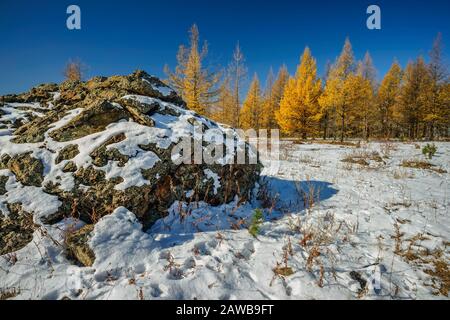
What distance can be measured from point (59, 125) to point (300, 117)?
72.4ft

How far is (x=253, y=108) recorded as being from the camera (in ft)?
103

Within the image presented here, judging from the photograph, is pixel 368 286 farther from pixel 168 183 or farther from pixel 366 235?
pixel 168 183

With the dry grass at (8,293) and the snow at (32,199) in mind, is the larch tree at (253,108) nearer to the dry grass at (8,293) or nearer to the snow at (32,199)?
the snow at (32,199)

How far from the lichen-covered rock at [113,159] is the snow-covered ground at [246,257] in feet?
0.84

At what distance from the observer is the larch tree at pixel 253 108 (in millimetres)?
31359

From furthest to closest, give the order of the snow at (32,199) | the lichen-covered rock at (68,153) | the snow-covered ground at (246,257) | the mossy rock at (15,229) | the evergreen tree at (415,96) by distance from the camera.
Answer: the evergreen tree at (415,96) < the lichen-covered rock at (68,153) < the snow at (32,199) < the mossy rock at (15,229) < the snow-covered ground at (246,257)

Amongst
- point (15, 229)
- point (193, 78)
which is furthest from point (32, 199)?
point (193, 78)

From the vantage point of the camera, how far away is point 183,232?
3.31 m

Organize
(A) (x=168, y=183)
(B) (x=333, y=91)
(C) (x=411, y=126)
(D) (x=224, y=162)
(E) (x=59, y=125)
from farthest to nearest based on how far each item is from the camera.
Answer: (C) (x=411, y=126), (B) (x=333, y=91), (D) (x=224, y=162), (E) (x=59, y=125), (A) (x=168, y=183)

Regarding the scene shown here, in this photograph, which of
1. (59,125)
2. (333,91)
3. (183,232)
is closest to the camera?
(183,232)

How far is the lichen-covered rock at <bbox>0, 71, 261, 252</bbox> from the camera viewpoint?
3221 mm

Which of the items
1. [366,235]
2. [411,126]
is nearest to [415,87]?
[411,126]

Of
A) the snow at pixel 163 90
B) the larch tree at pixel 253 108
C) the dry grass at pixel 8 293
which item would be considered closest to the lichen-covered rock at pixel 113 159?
the snow at pixel 163 90

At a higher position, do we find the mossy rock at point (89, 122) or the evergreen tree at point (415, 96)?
the evergreen tree at point (415, 96)
